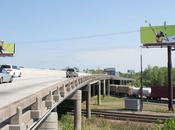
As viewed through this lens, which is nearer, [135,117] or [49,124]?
[49,124]

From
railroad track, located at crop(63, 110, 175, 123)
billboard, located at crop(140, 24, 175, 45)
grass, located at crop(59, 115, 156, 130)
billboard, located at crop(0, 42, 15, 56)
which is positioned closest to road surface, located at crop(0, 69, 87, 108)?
grass, located at crop(59, 115, 156, 130)

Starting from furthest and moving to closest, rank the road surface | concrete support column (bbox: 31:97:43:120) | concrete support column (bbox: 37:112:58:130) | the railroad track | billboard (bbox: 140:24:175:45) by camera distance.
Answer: billboard (bbox: 140:24:175:45), the railroad track, concrete support column (bbox: 37:112:58:130), the road surface, concrete support column (bbox: 31:97:43:120)

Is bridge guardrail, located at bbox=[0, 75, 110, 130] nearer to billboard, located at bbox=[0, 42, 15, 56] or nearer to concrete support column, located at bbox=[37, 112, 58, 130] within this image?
concrete support column, located at bbox=[37, 112, 58, 130]

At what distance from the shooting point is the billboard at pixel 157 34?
7719cm

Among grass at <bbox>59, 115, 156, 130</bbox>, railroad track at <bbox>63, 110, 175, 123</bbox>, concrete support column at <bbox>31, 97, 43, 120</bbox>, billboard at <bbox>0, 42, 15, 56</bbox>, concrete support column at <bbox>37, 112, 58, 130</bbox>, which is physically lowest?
grass at <bbox>59, 115, 156, 130</bbox>

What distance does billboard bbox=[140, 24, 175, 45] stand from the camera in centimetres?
7719

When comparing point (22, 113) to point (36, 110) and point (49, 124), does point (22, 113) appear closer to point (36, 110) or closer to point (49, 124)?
point (36, 110)

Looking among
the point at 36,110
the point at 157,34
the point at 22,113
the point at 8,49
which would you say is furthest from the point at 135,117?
the point at 8,49

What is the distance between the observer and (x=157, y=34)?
79.4 metres

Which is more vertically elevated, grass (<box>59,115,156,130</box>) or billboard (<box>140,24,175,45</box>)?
billboard (<box>140,24,175,45</box>)

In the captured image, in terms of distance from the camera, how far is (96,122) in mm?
53250

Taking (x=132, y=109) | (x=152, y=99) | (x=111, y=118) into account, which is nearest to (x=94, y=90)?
(x=152, y=99)

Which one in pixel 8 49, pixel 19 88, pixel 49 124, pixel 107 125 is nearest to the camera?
pixel 49 124

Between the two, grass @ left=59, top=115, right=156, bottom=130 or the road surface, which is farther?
grass @ left=59, top=115, right=156, bottom=130
